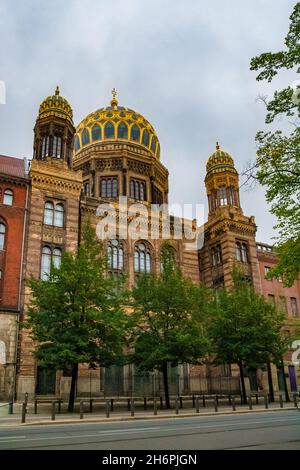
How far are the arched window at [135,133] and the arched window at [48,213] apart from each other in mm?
19585

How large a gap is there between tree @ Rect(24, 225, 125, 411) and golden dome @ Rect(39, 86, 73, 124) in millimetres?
20761

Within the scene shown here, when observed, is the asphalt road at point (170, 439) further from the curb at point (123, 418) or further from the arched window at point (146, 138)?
the arched window at point (146, 138)

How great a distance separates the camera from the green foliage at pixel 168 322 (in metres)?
25.2

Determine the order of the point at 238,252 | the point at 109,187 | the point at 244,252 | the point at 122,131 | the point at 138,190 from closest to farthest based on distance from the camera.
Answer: the point at 238,252 < the point at 244,252 < the point at 109,187 < the point at 138,190 < the point at 122,131

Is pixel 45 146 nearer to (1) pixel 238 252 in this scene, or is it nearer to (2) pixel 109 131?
(2) pixel 109 131

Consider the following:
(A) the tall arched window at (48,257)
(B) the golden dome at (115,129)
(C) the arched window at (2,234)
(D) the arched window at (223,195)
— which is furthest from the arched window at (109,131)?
(C) the arched window at (2,234)

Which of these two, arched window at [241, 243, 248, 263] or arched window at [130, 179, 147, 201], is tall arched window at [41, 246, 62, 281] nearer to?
arched window at [130, 179, 147, 201]

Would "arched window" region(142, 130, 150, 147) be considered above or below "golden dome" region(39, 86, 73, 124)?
above

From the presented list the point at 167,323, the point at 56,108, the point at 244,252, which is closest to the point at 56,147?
the point at 56,108

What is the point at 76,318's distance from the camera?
73.3ft

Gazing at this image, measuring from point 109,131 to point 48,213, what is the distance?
64.7 ft

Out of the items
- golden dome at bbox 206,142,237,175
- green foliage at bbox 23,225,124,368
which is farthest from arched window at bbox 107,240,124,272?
golden dome at bbox 206,142,237,175

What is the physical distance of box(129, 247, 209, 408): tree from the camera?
2516 cm

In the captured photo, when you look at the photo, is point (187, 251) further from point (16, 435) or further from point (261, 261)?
point (16, 435)
